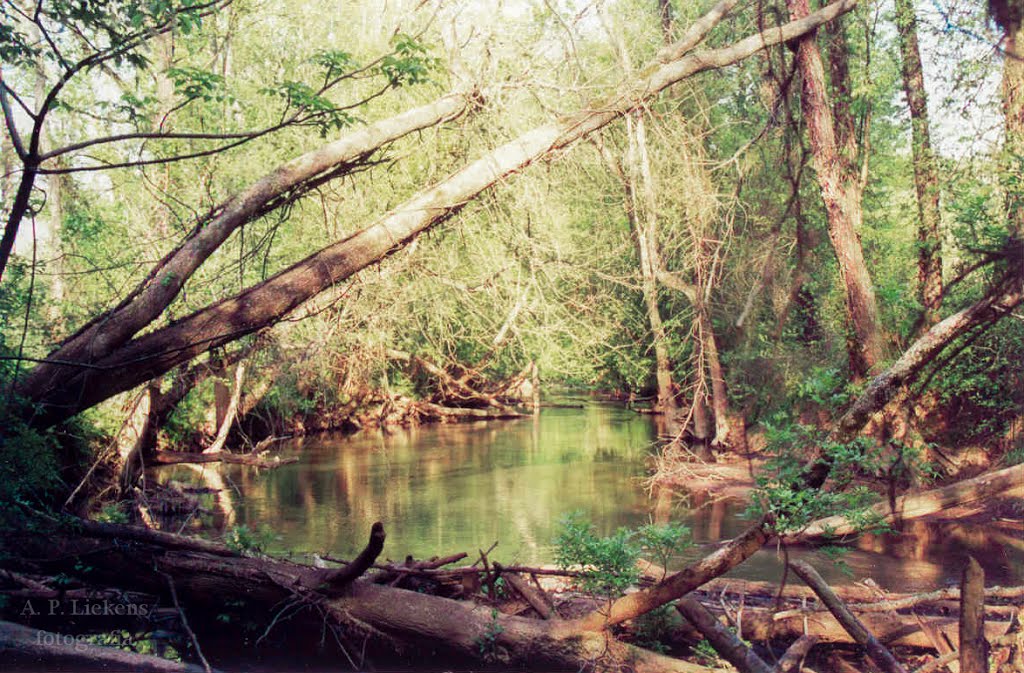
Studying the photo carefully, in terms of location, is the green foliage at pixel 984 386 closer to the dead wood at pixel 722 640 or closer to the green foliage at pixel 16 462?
the dead wood at pixel 722 640

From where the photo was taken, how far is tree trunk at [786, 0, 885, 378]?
11078 mm

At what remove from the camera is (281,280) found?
6.62 m

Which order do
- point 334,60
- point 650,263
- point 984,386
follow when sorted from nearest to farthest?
point 334,60 → point 984,386 → point 650,263

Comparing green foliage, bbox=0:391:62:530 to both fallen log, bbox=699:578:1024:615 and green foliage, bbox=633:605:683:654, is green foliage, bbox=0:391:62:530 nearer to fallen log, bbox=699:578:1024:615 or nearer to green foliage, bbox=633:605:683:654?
green foliage, bbox=633:605:683:654

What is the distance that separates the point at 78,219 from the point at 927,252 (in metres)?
11.0

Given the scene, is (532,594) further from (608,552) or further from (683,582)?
(683,582)

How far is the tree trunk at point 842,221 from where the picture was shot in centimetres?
1108

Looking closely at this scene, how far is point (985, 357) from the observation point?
11273 millimetres

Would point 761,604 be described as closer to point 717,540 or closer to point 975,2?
point 717,540

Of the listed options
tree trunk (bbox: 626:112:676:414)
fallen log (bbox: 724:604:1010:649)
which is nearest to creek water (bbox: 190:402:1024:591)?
fallen log (bbox: 724:604:1010:649)

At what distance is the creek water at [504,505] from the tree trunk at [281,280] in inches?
108

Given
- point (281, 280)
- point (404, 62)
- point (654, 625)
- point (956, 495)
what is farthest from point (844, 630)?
point (956, 495)

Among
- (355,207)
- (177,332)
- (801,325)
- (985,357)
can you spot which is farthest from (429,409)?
(177,332)

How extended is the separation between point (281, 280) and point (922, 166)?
804 centimetres
